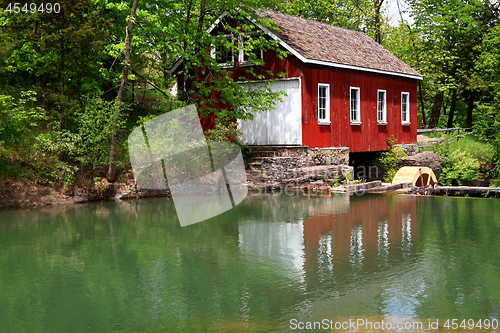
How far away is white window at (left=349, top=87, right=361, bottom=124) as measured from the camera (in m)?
25.1

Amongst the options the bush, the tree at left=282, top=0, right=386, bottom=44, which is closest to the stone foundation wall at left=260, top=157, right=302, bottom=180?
the bush

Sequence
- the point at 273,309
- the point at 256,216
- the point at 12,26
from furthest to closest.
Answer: the point at 12,26
the point at 256,216
the point at 273,309

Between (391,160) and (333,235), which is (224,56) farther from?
(333,235)

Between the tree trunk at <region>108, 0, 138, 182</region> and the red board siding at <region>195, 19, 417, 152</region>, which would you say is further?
the red board siding at <region>195, 19, 417, 152</region>

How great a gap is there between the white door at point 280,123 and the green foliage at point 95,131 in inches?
253

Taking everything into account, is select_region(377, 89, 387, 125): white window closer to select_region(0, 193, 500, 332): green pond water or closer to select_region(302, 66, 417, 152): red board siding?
select_region(302, 66, 417, 152): red board siding

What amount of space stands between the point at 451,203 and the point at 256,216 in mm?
7664

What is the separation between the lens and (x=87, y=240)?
12.2 meters

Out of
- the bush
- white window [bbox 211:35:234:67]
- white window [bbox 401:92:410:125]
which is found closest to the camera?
the bush

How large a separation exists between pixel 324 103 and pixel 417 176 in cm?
529

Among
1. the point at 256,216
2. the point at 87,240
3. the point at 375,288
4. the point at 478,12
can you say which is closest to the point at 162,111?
the point at 256,216

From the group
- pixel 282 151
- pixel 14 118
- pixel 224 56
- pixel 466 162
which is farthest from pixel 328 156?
pixel 14 118

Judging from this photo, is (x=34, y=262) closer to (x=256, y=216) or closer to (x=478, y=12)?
(x=256, y=216)

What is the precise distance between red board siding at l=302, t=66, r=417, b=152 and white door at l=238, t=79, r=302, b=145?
304 mm
